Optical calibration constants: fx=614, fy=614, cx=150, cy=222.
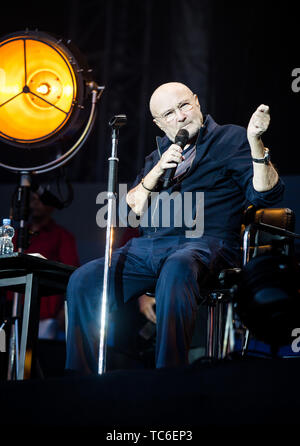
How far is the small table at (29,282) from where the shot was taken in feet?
7.57

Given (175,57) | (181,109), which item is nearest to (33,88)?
(181,109)

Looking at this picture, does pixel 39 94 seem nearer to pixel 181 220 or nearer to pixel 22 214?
pixel 22 214

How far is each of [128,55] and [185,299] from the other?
12.4 ft

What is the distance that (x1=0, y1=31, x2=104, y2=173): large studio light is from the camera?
9.81 ft

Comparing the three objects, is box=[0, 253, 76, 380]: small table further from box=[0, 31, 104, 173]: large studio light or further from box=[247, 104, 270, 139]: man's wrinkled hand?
box=[247, 104, 270, 139]: man's wrinkled hand

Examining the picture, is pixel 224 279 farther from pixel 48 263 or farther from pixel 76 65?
pixel 76 65

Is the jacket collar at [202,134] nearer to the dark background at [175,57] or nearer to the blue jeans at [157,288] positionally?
the blue jeans at [157,288]

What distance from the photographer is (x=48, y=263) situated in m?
2.38

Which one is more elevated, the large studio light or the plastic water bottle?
the large studio light

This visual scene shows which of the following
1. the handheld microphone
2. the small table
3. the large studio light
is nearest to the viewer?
the handheld microphone

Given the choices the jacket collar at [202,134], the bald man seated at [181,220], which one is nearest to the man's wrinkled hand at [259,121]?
the bald man seated at [181,220]

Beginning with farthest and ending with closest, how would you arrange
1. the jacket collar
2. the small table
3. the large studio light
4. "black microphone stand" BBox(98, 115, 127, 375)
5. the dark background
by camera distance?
the dark background, the large studio light, the jacket collar, the small table, "black microphone stand" BBox(98, 115, 127, 375)

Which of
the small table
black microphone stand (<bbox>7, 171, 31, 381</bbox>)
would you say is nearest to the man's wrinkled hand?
the small table

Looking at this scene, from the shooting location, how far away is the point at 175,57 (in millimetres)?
5078
